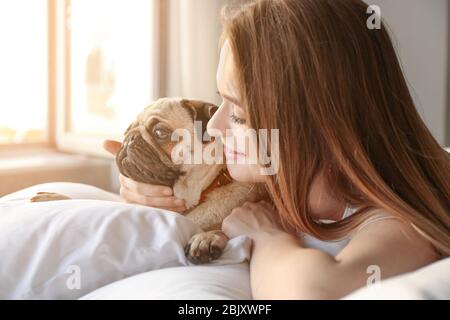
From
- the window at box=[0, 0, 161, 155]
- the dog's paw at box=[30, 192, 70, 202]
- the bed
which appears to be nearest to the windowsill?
the window at box=[0, 0, 161, 155]

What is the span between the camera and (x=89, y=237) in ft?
2.71

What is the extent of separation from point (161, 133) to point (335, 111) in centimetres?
36

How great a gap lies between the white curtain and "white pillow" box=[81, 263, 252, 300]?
98 cm

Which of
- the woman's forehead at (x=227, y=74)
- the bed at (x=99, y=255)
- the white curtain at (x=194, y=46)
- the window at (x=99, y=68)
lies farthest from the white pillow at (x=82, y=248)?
the window at (x=99, y=68)

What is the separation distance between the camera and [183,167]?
1.07 meters

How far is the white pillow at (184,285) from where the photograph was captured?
68 cm

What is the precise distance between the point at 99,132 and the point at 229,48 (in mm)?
1017

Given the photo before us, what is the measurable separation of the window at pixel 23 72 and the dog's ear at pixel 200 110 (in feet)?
3.03

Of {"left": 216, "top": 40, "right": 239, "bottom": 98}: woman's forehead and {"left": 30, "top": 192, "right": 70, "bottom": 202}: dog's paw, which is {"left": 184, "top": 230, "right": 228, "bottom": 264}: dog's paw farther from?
{"left": 30, "top": 192, "right": 70, "bottom": 202}: dog's paw

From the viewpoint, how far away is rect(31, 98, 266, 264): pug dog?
106 cm

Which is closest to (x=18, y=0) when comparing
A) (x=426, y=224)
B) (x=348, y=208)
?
(x=348, y=208)

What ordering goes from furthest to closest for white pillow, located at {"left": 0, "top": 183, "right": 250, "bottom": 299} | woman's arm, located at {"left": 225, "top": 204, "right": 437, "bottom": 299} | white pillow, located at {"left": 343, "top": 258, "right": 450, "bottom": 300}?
white pillow, located at {"left": 0, "top": 183, "right": 250, "bottom": 299}, woman's arm, located at {"left": 225, "top": 204, "right": 437, "bottom": 299}, white pillow, located at {"left": 343, "top": 258, "right": 450, "bottom": 300}

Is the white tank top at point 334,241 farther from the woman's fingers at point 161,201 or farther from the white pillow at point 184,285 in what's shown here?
the woman's fingers at point 161,201
